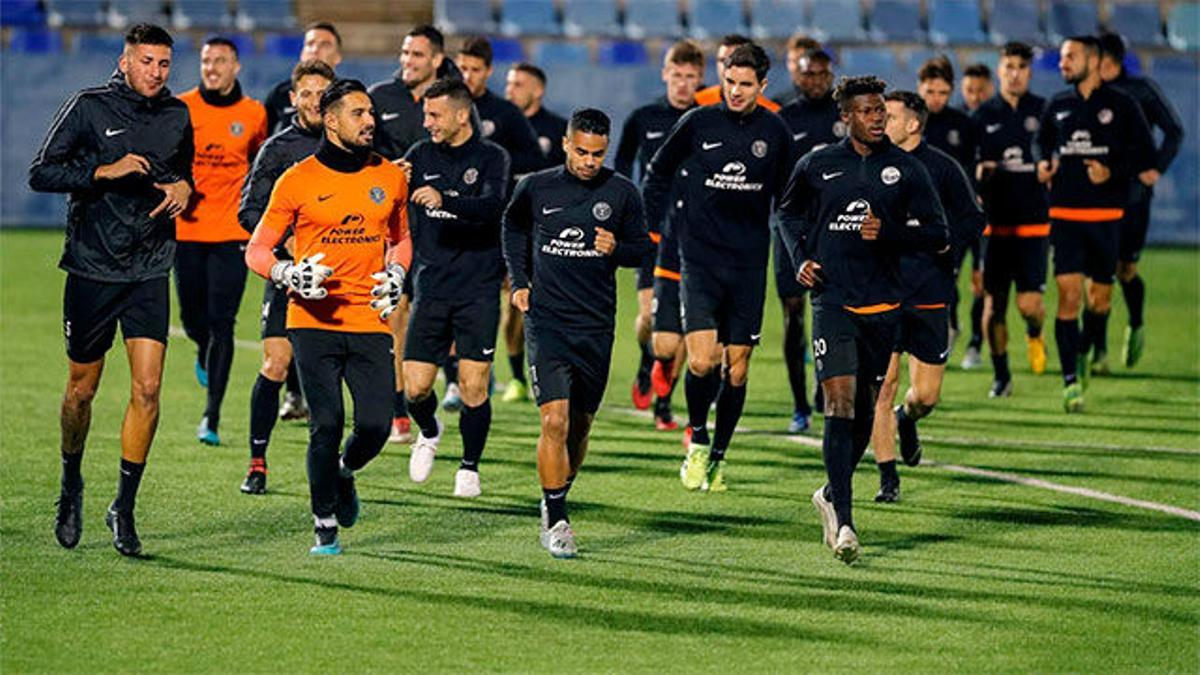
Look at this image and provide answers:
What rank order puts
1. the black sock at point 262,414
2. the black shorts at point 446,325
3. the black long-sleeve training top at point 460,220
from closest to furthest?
the black sock at point 262,414, the black long-sleeve training top at point 460,220, the black shorts at point 446,325

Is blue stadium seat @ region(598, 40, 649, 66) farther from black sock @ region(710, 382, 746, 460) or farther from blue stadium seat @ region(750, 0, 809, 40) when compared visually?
black sock @ region(710, 382, 746, 460)

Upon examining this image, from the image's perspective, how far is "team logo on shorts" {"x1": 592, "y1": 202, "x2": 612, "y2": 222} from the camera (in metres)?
10.3

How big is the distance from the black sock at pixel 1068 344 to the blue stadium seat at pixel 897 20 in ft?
59.7

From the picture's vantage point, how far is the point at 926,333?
1196cm

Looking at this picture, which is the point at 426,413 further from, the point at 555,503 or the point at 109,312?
the point at 109,312

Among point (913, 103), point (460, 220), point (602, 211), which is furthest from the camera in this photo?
point (460, 220)

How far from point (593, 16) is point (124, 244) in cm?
2407

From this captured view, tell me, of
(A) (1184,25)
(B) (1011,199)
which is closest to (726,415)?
(B) (1011,199)

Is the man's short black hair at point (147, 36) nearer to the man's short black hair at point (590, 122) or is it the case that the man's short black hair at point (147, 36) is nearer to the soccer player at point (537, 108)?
the man's short black hair at point (590, 122)

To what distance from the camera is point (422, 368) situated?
11977 mm

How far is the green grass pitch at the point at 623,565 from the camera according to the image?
8078 millimetres

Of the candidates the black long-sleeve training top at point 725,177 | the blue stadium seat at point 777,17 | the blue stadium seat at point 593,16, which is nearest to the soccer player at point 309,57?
the black long-sleeve training top at point 725,177

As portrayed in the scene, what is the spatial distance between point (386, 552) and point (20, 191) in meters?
22.9

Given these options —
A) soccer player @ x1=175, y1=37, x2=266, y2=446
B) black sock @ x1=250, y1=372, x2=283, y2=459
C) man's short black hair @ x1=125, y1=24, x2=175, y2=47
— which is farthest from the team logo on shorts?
soccer player @ x1=175, y1=37, x2=266, y2=446
